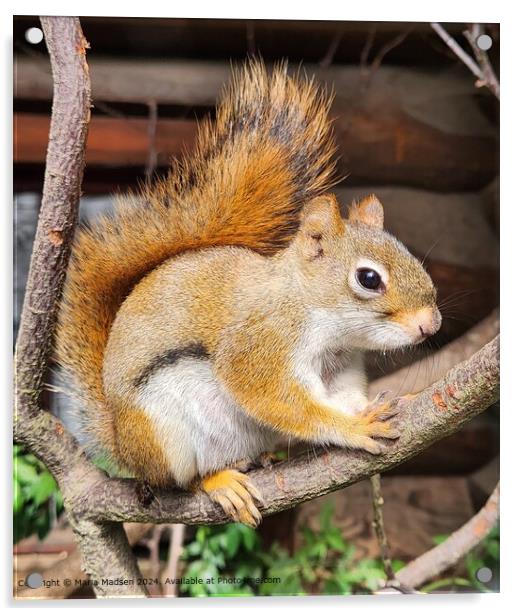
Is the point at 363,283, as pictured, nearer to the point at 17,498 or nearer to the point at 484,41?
the point at 484,41

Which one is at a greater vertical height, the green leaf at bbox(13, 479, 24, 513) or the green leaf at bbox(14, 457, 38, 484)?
the green leaf at bbox(14, 457, 38, 484)

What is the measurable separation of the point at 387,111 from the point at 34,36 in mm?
767

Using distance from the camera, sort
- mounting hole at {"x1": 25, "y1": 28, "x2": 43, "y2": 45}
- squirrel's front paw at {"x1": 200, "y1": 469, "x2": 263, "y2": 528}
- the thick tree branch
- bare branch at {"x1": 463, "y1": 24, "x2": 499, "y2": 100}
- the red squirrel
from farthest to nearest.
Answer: bare branch at {"x1": 463, "y1": 24, "x2": 499, "y2": 100}
mounting hole at {"x1": 25, "y1": 28, "x2": 43, "y2": 45}
squirrel's front paw at {"x1": 200, "y1": 469, "x2": 263, "y2": 528}
the red squirrel
the thick tree branch

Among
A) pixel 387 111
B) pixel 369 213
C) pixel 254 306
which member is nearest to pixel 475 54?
pixel 387 111

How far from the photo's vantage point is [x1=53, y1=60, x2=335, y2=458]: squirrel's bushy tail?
59.7 inches

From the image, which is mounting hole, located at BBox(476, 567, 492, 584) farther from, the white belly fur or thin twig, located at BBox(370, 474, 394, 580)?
the white belly fur

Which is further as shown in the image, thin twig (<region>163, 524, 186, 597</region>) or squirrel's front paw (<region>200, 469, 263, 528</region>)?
thin twig (<region>163, 524, 186, 597</region>)

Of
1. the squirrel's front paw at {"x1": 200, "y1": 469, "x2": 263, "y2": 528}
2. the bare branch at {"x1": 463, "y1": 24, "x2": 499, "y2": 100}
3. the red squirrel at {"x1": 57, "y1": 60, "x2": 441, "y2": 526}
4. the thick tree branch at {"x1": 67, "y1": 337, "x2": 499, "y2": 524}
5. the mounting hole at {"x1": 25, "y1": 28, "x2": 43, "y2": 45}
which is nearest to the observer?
the thick tree branch at {"x1": 67, "y1": 337, "x2": 499, "y2": 524}

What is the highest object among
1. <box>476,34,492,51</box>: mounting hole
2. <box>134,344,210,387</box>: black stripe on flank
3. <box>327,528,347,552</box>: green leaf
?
<box>476,34,492,51</box>: mounting hole

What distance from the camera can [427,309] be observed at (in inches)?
52.3

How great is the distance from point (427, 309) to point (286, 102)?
0.53 m

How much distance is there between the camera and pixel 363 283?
1.35 meters

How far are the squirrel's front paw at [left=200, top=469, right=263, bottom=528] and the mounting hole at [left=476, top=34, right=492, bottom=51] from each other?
1062 mm

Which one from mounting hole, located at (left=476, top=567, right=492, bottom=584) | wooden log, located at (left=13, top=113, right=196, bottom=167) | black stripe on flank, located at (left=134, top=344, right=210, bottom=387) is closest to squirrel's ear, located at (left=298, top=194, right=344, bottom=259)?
black stripe on flank, located at (left=134, top=344, right=210, bottom=387)
